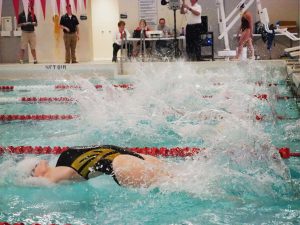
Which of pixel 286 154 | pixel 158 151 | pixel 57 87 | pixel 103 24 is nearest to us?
pixel 286 154

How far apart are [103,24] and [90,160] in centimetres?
1218

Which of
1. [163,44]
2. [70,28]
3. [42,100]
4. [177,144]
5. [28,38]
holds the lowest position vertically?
[177,144]

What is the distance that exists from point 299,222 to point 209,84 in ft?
18.6

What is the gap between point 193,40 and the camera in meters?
9.89

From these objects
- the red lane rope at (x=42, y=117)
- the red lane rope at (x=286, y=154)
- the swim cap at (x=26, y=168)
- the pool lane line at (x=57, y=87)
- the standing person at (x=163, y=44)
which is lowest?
the red lane rope at (x=286, y=154)

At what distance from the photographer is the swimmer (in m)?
2.88

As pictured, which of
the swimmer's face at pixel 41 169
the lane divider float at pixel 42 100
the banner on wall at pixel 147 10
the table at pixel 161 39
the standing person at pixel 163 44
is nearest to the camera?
the swimmer's face at pixel 41 169

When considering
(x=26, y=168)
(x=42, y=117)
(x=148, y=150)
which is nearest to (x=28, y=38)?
(x=42, y=117)

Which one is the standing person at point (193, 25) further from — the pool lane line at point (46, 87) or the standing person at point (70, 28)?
the standing person at point (70, 28)

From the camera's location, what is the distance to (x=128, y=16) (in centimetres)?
1372

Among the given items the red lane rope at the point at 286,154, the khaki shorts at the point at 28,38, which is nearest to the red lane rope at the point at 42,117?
the red lane rope at the point at 286,154

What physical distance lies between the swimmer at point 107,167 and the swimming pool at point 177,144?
85 mm

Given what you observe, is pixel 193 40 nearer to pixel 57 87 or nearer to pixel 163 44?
pixel 163 44

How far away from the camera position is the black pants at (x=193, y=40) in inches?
383
